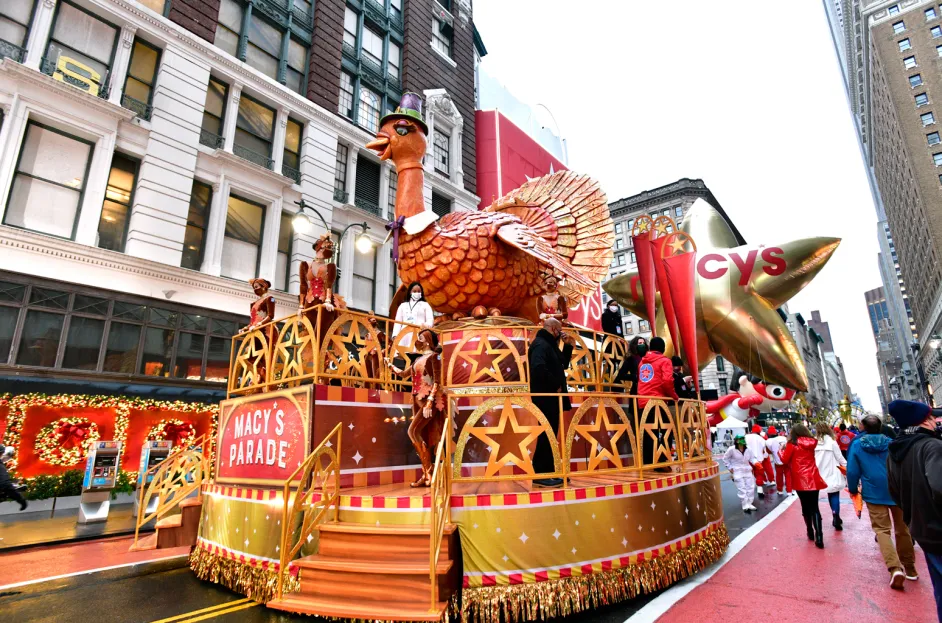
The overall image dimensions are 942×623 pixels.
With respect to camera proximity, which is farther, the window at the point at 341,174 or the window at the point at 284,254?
the window at the point at 341,174

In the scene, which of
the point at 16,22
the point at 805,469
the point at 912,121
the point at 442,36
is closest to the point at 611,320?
the point at 805,469

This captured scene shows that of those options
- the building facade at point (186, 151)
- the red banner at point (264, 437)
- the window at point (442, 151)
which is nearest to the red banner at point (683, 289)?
the red banner at point (264, 437)

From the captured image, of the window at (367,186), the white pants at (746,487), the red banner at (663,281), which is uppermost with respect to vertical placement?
the window at (367,186)

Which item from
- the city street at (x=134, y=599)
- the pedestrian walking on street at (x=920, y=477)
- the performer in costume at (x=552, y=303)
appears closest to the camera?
the pedestrian walking on street at (x=920, y=477)

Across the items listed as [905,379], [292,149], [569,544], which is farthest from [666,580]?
[905,379]

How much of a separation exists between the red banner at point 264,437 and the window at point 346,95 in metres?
16.2

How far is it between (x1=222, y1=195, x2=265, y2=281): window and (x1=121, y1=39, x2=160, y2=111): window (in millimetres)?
3472

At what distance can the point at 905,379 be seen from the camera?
8344cm

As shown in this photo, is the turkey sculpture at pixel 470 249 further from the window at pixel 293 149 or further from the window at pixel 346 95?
the window at pixel 346 95

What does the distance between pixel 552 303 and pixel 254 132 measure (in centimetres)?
1408

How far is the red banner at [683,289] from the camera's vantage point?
27.5 ft

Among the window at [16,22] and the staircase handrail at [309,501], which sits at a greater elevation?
the window at [16,22]

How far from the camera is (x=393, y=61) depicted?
22.2 m

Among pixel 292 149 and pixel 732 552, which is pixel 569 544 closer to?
pixel 732 552
